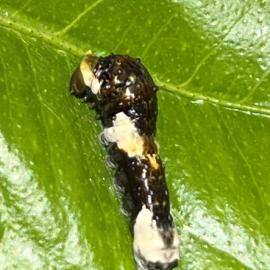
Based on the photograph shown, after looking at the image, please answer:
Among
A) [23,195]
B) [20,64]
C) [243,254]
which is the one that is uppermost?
[20,64]

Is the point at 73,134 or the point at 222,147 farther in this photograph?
the point at 222,147

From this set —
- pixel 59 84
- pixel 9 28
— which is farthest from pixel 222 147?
pixel 9 28

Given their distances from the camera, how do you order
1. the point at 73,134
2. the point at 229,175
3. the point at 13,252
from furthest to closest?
the point at 229,175 < the point at 73,134 < the point at 13,252

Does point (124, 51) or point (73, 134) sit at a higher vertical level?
point (124, 51)

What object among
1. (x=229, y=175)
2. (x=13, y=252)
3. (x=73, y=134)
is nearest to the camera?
(x=13, y=252)

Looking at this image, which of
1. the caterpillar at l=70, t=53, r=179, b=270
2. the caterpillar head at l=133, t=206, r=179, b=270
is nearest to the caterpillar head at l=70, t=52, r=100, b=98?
the caterpillar at l=70, t=53, r=179, b=270

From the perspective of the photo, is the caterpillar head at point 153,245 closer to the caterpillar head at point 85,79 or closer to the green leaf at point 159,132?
the green leaf at point 159,132

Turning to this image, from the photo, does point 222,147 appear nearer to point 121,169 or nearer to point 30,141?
point 121,169

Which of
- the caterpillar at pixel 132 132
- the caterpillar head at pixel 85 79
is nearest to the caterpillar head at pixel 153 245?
the caterpillar at pixel 132 132

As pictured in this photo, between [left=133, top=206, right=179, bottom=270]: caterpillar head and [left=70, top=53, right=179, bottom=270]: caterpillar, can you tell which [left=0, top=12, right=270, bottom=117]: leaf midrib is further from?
[left=133, top=206, right=179, bottom=270]: caterpillar head
